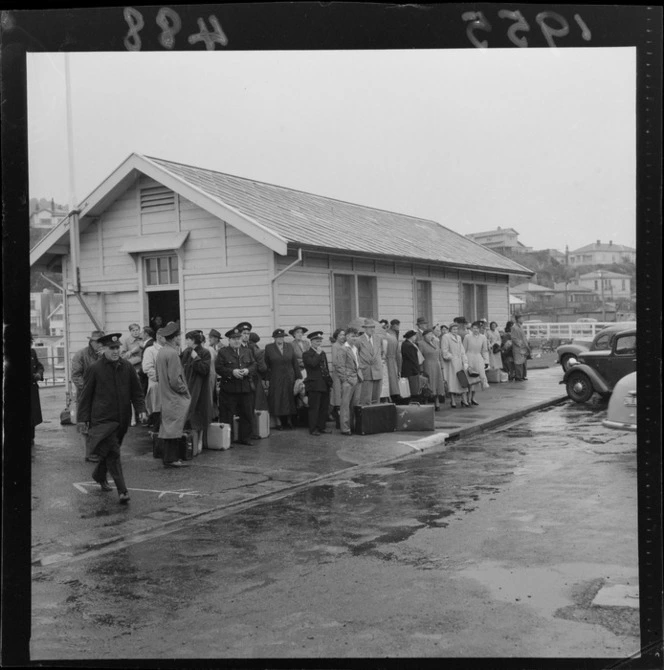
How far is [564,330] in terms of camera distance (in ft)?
72.8

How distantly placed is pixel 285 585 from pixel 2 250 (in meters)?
3.40

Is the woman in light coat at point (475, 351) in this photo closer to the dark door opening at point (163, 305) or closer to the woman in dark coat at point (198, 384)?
the dark door opening at point (163, 305)

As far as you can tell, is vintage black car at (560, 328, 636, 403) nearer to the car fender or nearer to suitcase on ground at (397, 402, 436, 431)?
the car fender

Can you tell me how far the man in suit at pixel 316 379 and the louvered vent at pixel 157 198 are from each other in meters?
3.74

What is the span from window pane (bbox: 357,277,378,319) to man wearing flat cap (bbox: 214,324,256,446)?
443 centimetres

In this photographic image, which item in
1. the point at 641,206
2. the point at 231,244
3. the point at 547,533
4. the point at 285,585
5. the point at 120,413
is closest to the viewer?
the point at 641,206

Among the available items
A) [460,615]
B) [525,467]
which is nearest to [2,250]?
[460,615]

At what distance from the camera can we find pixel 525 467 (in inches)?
430

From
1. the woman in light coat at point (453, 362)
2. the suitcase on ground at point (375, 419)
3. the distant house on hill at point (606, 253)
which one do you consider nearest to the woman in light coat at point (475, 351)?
the woman in light coat at point (453, 362)

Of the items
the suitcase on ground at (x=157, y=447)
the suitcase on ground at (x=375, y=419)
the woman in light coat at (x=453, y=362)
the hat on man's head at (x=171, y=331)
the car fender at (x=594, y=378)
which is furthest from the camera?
the car fender at (x=594, y=378)

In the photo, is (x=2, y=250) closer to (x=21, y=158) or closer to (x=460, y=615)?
(x=21, y=158)

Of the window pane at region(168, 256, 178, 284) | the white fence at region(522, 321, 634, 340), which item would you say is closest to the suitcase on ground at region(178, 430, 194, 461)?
the window pane at region(168, 256, 178, 284)

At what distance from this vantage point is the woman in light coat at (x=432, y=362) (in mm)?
17078

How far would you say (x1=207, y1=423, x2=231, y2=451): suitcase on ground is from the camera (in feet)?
40.2
